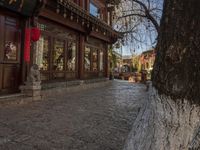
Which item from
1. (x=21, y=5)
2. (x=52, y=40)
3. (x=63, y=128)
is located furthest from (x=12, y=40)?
(x=63, y=128)

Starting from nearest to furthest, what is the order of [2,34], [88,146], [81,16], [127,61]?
[88,146] → [2,34] → [81,16] → [127,61]

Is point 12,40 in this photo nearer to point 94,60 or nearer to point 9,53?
point 9,53

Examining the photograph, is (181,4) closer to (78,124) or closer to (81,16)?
(78,124)

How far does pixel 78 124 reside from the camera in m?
5.54

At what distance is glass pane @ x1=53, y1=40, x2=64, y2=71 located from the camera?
11859mm

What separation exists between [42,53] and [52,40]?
0.97 meters

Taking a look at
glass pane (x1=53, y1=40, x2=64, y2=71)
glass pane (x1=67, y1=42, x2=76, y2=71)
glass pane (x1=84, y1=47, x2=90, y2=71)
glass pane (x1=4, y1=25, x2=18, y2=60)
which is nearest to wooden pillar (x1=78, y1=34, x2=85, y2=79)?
glass pane (x1=67, y1=42, x2=76, y2=71)

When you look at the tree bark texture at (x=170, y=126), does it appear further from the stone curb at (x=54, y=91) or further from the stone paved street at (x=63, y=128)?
the stone curb at (x=54, y=91)

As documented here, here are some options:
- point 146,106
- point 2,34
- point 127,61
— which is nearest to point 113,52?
point 2,34

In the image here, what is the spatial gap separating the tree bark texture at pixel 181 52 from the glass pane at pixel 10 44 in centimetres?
728

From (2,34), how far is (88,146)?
230 inches

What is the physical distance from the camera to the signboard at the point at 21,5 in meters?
8.08

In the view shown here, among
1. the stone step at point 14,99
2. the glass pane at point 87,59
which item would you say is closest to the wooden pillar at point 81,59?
the glass pane at point 87,59

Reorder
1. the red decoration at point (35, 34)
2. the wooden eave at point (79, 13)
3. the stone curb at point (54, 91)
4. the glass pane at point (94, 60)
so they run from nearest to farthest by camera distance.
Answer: the stone curb at point (54, 91) < the red decoration at point (35, 34) < the wooden eave at point (79, 13) < the glass pane at point (94, 60)
